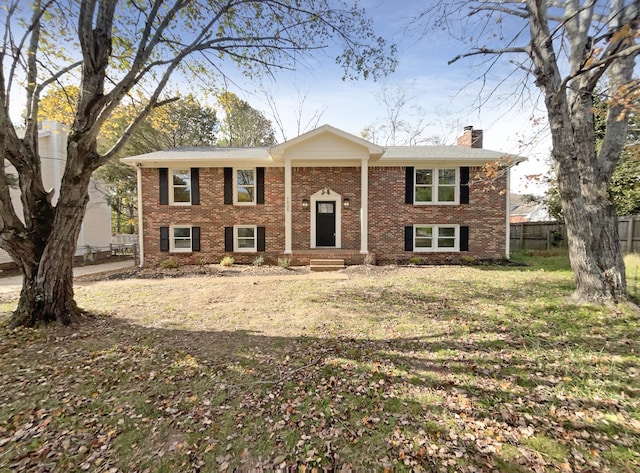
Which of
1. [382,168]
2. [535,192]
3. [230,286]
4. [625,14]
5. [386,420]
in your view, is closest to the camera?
[386,420]

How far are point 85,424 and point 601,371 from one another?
18.0 feet

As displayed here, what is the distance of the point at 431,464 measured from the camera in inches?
84.0

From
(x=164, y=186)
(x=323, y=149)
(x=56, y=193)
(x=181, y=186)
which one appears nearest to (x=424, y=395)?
(x=323, y=149)

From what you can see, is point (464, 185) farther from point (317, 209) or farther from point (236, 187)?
point (236, 187)

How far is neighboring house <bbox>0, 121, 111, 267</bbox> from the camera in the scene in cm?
1407

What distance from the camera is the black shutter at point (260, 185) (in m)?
11.8

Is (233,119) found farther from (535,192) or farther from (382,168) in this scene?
(535,192)

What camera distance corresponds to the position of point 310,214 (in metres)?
11.9

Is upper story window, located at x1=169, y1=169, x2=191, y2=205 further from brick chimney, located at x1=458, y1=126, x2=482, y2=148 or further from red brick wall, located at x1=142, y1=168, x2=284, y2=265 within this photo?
brick chimney, located at x1=458, y1=126, x2=482, y2=148

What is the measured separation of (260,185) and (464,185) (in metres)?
8.54

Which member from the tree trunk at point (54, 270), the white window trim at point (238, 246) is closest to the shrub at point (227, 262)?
the white window trim at point (238, 246)

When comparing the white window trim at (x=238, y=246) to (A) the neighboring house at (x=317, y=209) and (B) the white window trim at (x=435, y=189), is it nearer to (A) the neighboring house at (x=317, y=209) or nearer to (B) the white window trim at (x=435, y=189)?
(A) the neighboring house at (x=317, y=209)

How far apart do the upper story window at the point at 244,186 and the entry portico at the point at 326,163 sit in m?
1.50

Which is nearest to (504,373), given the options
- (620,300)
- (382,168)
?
(620,300)
